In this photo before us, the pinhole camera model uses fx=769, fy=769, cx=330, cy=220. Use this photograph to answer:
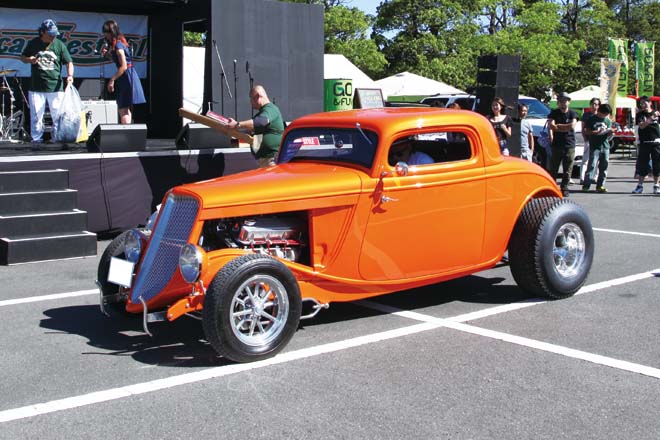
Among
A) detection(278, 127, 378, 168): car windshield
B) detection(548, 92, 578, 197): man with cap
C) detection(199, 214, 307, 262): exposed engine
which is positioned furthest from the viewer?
detection(548, 92, 578, 197): man with cap

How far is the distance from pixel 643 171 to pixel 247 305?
37.7 feet

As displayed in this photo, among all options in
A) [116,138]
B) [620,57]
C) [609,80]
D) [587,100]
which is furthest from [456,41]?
[116,138]

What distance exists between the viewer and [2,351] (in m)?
5.24

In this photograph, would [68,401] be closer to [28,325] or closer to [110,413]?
[110,413]

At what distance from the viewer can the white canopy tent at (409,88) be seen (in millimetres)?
28409

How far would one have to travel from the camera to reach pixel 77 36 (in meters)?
15.4

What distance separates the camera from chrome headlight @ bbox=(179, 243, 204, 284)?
16.1 feet

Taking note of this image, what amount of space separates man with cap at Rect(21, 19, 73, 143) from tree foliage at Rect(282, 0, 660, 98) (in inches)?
1247

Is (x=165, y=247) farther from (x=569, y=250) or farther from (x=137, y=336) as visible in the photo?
(x=569, y=250)

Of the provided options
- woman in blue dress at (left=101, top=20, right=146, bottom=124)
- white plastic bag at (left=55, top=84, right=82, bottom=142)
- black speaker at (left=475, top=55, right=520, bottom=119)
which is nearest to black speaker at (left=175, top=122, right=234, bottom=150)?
woman in blue dress at (left=101, top=20, right=146, bottom=124)

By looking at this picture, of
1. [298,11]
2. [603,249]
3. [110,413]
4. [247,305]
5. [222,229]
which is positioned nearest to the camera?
[110,413]

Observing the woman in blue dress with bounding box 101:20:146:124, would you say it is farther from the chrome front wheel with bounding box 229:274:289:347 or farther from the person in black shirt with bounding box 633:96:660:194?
the person in black shirt with bounding box 633:96:660:194

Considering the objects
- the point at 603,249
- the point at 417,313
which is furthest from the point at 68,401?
the point at 603,249

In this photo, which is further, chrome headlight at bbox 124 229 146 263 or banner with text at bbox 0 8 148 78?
banner with text at bbox 0 8 148 78
